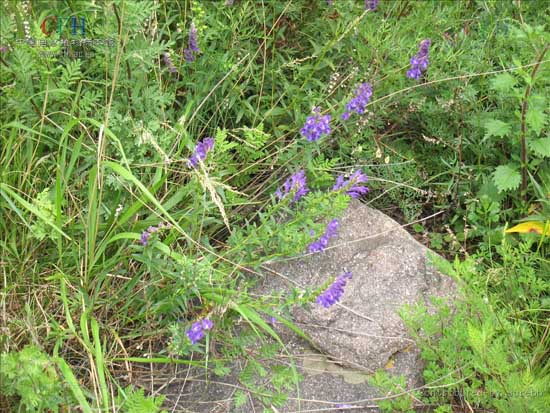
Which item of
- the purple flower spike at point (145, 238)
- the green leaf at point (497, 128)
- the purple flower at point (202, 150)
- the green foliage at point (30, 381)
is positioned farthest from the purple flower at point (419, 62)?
the green foliage at point (30, 381)

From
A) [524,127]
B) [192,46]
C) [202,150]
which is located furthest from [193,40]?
[524,127]

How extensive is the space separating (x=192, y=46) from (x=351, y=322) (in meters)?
1.39

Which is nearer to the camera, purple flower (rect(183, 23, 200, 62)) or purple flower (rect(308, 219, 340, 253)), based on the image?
purple flower (rect(308, 219, 340, 253))

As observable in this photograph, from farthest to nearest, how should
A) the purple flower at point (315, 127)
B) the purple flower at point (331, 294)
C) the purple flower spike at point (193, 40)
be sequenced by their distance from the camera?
1. the purple flower spike at point (193, 40)
2. the purple flower at point (315, 127)
3. the purple flower at point (331, 294)

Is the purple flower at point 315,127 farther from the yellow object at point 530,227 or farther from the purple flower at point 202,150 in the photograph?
the yellow object at point 530,227

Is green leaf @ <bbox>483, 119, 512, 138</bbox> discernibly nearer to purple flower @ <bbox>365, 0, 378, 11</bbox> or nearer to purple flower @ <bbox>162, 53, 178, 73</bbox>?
purple flower @ <bbox>365, 0, 378, 11</bbox>

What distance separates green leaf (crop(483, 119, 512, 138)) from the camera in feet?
10.8

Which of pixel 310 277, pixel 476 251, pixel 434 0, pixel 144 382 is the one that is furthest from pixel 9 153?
pixel 434 0

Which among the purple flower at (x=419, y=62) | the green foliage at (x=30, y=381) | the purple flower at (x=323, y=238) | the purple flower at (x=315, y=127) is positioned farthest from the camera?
the purple flower at (x=419, y=62)

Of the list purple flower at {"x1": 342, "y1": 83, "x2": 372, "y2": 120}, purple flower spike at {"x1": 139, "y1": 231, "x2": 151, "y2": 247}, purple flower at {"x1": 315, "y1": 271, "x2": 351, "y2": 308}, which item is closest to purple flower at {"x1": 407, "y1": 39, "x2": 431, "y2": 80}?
purple flower at {"x1": 342, "y1": 83, "x2": 372, "y2": 120}

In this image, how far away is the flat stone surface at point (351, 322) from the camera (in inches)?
111

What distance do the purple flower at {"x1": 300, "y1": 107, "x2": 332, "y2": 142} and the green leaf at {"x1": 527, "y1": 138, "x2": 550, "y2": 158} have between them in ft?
3.30

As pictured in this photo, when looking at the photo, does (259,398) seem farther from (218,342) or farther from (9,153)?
(9,153)

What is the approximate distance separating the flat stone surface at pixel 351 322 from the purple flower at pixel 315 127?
1.58 feet
